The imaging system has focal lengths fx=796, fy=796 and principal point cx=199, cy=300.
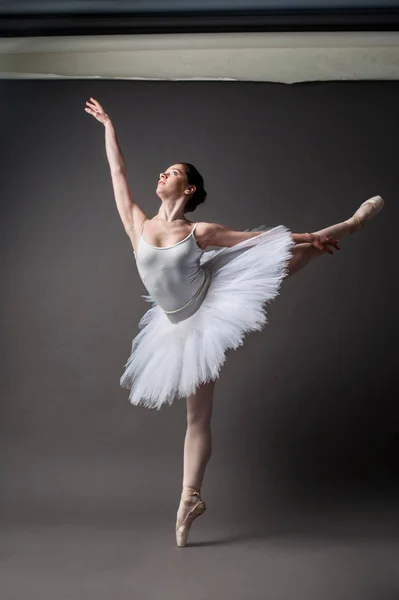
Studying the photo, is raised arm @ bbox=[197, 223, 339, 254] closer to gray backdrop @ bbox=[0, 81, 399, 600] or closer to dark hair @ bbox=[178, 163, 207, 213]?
dark hair @ bbox=[178, 163, 207, 213]

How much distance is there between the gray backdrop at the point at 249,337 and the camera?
370 centimetres

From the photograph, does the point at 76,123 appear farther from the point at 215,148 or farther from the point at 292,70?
the point at 292,70

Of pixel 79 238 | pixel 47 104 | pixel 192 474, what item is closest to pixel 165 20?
pixel 47 104

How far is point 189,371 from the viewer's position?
9.11 feet

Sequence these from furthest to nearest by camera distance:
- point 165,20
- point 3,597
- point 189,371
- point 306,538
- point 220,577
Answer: point 165,20
point 306,538
point 189,371
point 220,577
point 3,597

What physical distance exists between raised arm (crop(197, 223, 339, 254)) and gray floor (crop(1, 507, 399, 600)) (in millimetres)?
1102

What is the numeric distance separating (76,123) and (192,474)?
1.94 metres

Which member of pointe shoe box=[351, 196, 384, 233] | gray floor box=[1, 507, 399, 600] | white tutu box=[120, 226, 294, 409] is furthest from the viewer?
pointe shoe box=[351, 196, 384, 233]

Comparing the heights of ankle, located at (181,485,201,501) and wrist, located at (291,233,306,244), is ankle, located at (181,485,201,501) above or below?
below

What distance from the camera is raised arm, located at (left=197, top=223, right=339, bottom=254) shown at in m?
2.81

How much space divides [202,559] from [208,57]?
2.42 m

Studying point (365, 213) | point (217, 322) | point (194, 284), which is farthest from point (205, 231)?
point (365, 213)

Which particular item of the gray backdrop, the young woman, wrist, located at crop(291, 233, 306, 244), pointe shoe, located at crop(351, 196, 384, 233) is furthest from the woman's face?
the gray backdrop

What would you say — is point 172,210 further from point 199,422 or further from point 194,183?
point 199,422
